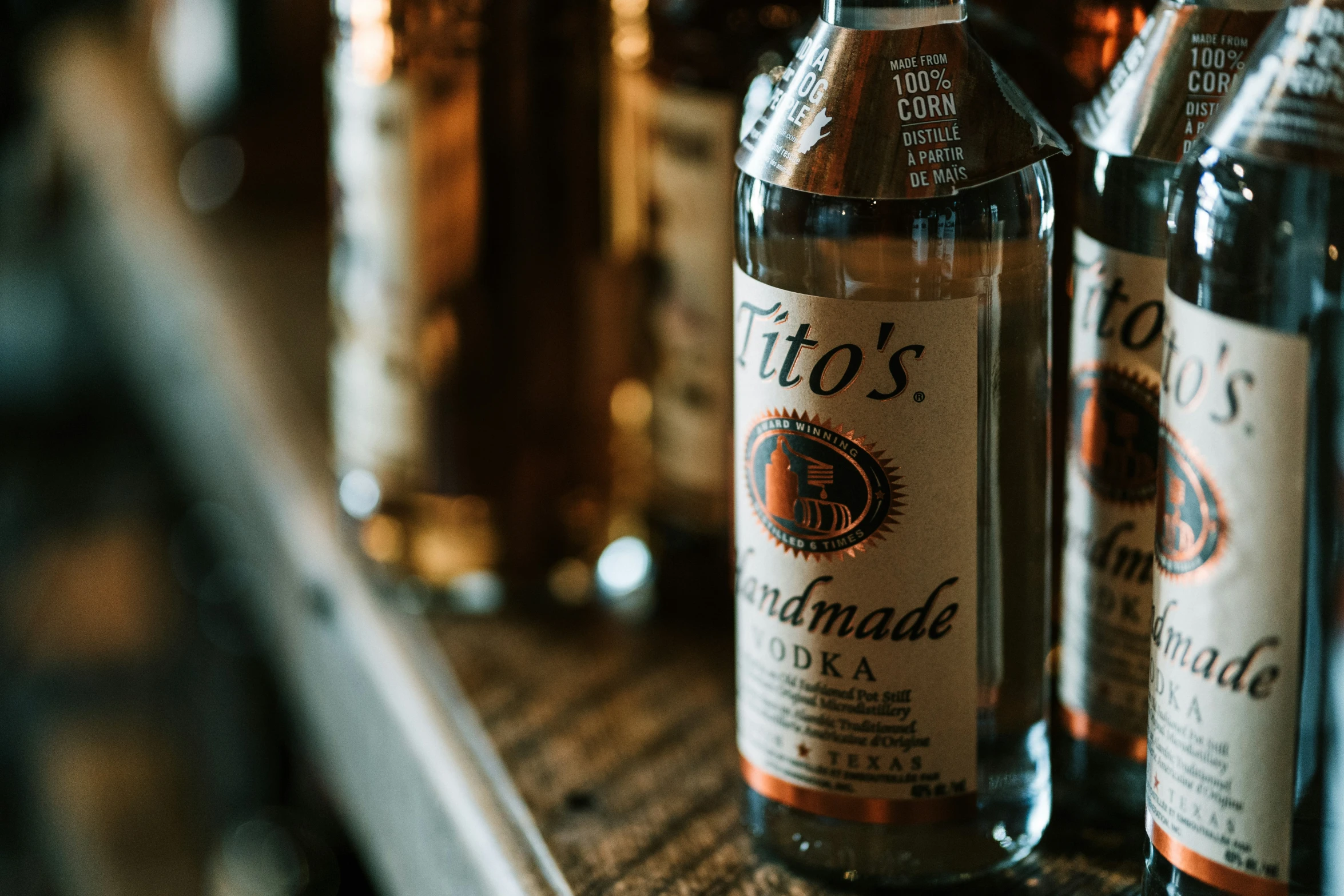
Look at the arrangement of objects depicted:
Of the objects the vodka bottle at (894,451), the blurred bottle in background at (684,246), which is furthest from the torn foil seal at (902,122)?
the blurred bottle in background at (684,246)

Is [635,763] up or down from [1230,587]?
down

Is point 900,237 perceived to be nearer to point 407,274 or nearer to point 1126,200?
point 1126,200

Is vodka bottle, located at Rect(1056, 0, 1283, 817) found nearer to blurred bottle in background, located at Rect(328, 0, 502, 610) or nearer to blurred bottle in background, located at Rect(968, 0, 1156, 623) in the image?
blurred bottle in background, located at Rect(968, 0, 1156, 623)

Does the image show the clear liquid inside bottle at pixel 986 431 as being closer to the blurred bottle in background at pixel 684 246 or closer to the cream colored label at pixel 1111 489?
the cream colored label at pixel 1111 489

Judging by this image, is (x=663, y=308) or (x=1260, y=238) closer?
(x=1260, y=238)

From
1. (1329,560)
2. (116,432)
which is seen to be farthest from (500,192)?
(116,432)

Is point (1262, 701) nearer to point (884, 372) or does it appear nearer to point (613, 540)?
point (884, 372)

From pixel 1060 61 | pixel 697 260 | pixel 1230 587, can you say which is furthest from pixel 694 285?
pixel 1230 587
